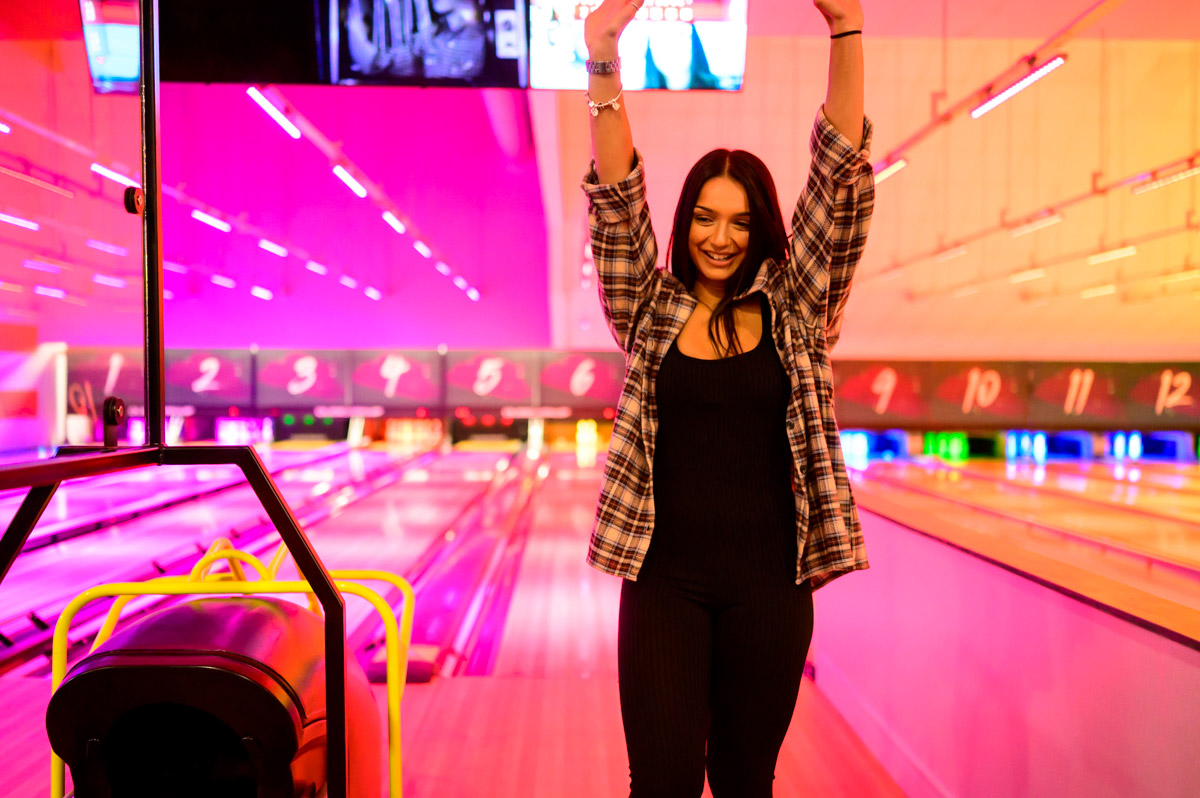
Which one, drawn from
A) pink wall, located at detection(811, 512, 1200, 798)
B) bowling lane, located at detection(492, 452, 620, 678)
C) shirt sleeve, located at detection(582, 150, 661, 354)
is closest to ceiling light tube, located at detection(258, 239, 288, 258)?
bowling lane, located at detection(492, 452, 620, 678)

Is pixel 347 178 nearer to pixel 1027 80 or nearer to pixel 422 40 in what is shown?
pixel 422 40

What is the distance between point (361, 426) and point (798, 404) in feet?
33.9

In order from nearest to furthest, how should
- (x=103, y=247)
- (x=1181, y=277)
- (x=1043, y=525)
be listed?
1. (x=1043, y=525)
2. (x=103, y=247)
3. (x=1181, y=277)

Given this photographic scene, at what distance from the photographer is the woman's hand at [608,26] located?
3.68 feet

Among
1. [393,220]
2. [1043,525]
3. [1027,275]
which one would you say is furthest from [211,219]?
[1027,275]

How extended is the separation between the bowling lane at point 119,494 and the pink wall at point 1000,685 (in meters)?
3.99

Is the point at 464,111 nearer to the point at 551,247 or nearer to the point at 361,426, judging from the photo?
→ the point at 551,247

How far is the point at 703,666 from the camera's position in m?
1.16

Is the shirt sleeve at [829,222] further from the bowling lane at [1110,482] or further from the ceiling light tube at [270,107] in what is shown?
the bowling lane at [1110,482]

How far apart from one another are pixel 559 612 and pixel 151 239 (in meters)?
2.97

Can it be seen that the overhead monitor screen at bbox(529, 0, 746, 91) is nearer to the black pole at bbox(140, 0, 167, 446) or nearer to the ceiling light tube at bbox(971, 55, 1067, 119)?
the black pole at bbox(140, 0, 167, 446)

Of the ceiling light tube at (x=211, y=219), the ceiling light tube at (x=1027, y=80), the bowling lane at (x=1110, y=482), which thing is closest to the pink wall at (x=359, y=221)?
the ceiling light tube at (x=211, y=219)

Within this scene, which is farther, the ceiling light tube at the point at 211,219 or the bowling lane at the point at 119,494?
the ceiling light tube at the point at 211,219

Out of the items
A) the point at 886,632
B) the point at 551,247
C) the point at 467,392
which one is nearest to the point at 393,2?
the point at 886,632
